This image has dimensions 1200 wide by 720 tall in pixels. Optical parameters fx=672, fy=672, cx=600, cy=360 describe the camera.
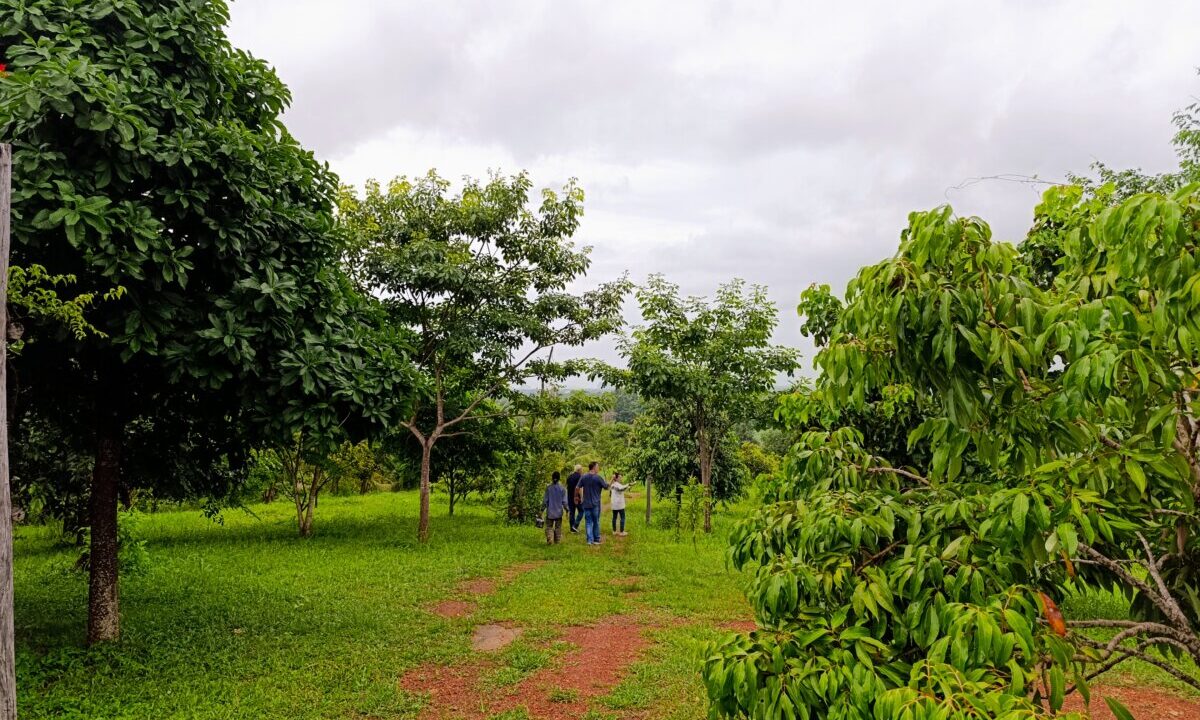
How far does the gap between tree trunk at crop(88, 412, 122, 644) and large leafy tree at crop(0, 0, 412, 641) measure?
0.01m

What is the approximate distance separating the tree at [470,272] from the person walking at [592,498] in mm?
2535

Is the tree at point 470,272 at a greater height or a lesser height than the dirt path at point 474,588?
greater

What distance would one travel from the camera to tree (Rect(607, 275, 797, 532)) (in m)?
14.5

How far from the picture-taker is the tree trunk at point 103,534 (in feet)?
22.3

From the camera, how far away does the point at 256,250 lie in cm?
603

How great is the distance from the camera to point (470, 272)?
509 inches

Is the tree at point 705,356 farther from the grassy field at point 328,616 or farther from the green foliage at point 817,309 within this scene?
the green foliage at point 817,309

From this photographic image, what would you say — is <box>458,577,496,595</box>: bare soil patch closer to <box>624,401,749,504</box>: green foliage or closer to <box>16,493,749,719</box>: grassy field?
<box>16,493,749,719</box>: grassy field

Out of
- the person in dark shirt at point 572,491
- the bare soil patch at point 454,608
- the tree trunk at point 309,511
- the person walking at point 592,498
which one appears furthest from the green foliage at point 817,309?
the tree trunk at point 309,511

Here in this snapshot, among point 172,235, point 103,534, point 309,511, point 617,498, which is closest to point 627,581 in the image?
point 617,498

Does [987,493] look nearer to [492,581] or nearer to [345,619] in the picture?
[345,619]

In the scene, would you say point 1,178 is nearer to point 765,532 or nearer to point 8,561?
point 8,561

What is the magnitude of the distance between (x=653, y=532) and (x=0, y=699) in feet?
46.9

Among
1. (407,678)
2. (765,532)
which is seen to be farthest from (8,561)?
(407,678)
